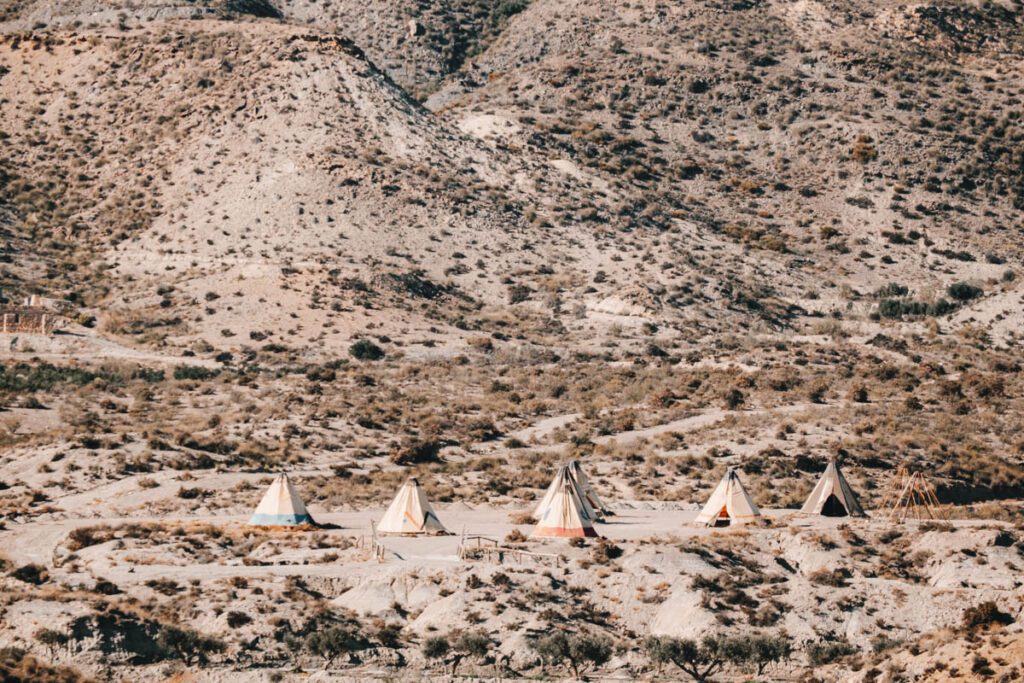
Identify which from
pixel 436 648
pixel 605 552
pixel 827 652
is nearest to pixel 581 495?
pixel 605 552

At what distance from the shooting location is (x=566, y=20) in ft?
434

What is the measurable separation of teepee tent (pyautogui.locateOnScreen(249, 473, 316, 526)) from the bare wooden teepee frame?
57.4 feet

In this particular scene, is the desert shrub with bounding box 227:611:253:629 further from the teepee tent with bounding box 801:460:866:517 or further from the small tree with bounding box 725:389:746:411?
the small tree with bounding box 725:389:746:411

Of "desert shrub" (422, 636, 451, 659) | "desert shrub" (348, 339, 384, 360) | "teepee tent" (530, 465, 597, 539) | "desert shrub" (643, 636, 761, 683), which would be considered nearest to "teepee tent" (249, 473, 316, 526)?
"teepee tent" (530, 465, 597, 539)

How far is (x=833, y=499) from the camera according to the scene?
4753cm

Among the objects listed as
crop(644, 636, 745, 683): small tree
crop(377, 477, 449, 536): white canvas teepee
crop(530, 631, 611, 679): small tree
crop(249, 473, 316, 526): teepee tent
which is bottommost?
crop(249, 473, 316, 526): teepee tent

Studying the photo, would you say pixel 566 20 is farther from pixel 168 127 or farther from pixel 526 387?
pixel 526 387

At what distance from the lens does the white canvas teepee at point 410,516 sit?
4509cm

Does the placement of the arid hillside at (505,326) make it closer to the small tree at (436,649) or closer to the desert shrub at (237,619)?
the small tree at (436,649)

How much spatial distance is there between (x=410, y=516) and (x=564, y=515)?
15.4 ft

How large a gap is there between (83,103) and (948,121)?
64.0m

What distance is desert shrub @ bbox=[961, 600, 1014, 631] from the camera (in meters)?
35.3

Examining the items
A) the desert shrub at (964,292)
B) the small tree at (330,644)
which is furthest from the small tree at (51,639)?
the desert shrub at (964,292)

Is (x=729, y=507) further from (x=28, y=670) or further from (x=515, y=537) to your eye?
(x=28, y=670)
